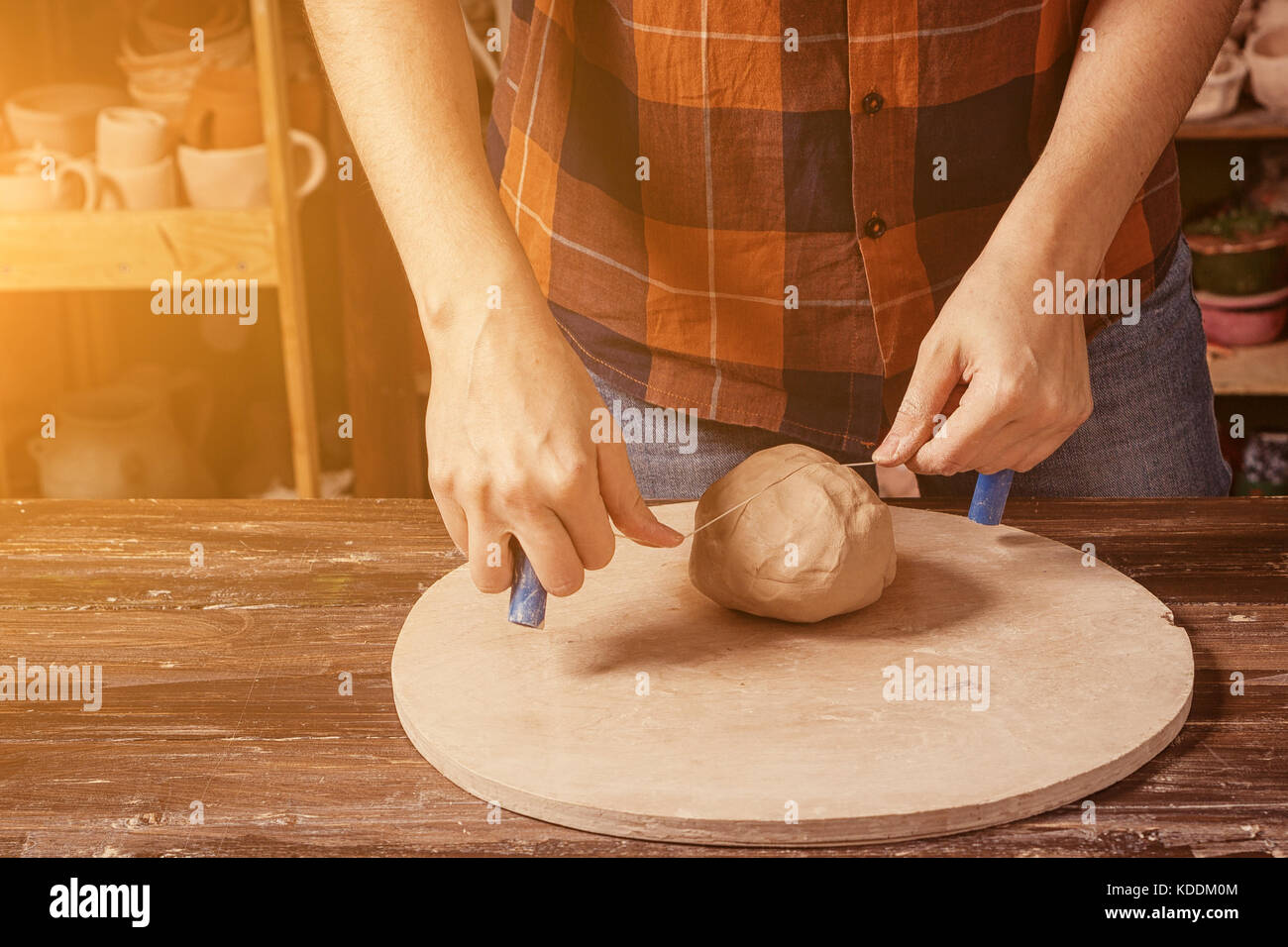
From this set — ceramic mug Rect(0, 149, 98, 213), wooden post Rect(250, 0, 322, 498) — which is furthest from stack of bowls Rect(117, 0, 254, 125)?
ceramic mug Rect(0, 149, 98, 213)

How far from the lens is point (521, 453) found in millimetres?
861

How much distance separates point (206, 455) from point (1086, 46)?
6.24ft

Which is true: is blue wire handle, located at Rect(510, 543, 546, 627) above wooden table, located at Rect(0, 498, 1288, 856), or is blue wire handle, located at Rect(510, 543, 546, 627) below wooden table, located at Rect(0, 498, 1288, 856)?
above

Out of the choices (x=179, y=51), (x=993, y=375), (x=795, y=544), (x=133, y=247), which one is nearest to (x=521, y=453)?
(x=795, y=544)

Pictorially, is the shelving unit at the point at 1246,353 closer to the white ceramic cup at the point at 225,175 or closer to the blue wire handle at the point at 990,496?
the blue wire handle at the point at 990,496

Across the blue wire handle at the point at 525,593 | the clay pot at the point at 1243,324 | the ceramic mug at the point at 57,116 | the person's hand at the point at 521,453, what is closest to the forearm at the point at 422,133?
the person's hand at the point at 521,453

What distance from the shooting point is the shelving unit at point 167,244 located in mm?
2076

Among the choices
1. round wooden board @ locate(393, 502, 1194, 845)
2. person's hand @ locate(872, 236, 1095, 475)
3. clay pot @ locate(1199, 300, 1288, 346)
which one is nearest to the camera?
round wooden board @ locate(393, 502, 1194, 845)

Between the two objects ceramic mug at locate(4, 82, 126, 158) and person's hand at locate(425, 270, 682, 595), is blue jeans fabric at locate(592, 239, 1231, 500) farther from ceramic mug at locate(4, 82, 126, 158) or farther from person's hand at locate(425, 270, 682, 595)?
ceramic mug at locate(4, 82, 126, 158)

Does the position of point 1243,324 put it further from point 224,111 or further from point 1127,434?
point 224,111

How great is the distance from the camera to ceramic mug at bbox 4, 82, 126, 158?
2.09 metres

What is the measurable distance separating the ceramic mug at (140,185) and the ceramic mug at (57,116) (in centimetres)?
8

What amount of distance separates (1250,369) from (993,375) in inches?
64.0

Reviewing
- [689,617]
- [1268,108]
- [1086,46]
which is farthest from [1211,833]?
[1268,108]
